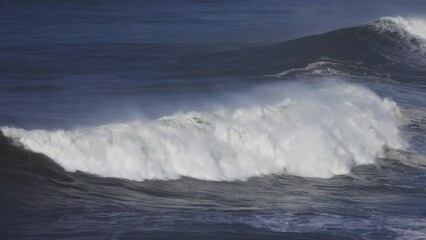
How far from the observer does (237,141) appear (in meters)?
20.2

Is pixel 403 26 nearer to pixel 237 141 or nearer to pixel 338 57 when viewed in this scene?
pixel 338 57

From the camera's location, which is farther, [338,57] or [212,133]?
[338,57]

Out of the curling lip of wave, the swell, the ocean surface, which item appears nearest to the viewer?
the ocean surface

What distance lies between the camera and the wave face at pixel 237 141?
17.5 meters

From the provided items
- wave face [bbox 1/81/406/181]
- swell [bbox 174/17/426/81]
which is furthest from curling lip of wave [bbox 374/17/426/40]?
wave face [bbox 1/81/406/181]

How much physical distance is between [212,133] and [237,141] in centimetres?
54

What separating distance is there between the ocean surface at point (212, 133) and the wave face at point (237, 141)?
0.04 meters

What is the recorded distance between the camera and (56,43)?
3750 centimetres

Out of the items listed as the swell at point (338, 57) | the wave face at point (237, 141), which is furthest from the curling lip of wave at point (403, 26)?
the wave face at point (237, 141)

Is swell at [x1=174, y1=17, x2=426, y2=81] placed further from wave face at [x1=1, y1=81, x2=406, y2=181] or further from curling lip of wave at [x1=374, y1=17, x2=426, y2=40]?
wave face at [x1=1, y1=81, x2=406, y2=181]

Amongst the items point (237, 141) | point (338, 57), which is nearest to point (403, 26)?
point (338, 57)

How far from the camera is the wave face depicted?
17469 mm

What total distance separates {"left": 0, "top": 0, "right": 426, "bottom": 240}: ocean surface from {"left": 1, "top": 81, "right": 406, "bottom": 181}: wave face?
36 mm

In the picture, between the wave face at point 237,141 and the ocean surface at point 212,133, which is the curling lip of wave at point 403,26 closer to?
the ocean surface at point 212,133
